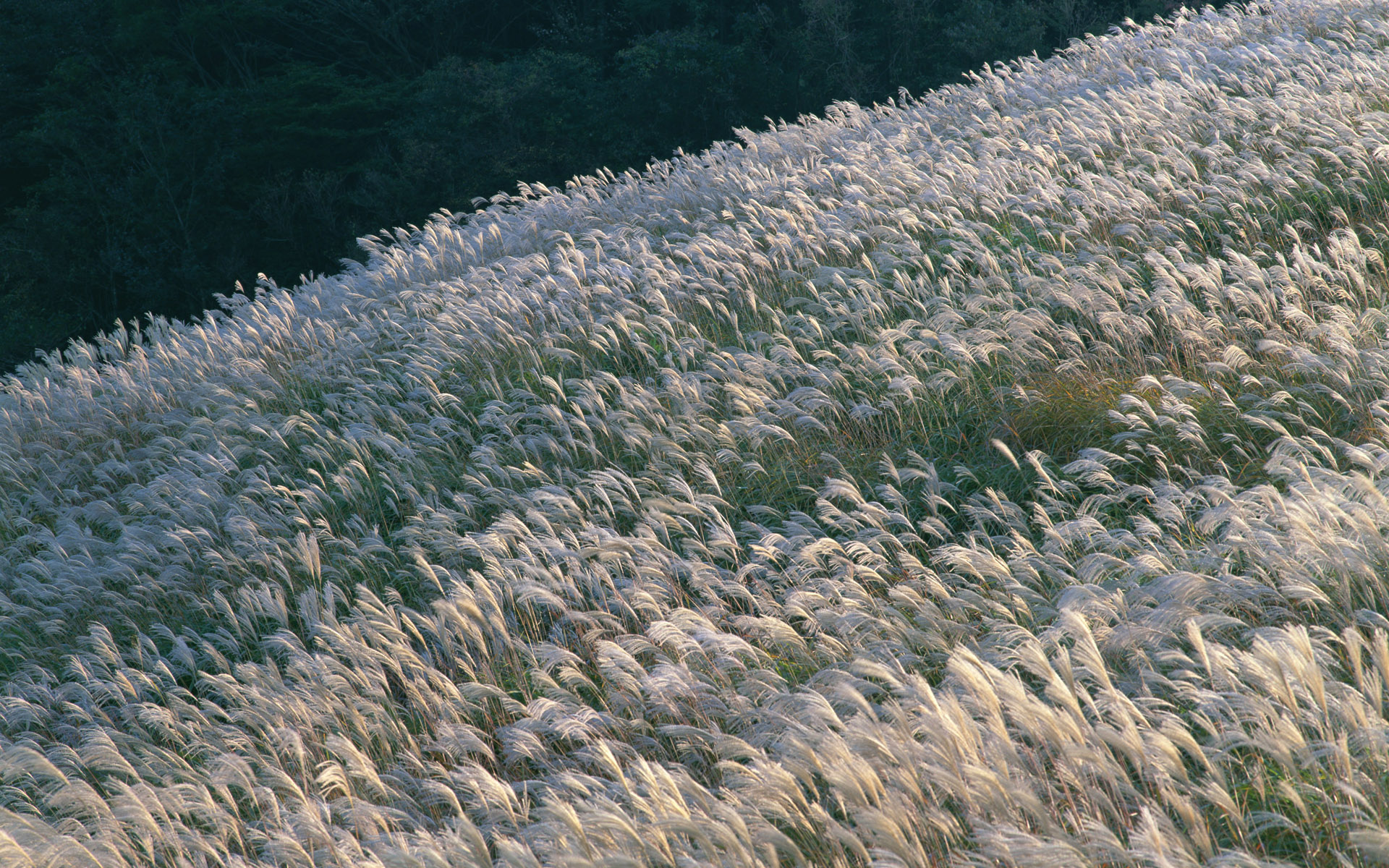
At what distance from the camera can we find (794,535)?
4.27 meters

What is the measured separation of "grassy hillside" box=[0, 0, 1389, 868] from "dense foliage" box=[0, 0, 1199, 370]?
1633 cm

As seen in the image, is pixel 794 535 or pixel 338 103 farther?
pixel 338 103

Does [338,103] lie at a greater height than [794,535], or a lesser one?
greater

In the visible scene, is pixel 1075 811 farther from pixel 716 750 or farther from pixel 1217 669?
pixel 716 750

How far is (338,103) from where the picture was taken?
27547mm

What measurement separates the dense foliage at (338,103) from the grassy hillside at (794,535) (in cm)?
1633

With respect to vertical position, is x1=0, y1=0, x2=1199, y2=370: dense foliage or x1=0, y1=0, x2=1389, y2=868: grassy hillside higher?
x1=0, y1=0, x2=1199, y2=370: dense foliage

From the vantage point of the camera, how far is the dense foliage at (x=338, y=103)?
2478cm

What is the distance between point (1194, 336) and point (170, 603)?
6.01 meters

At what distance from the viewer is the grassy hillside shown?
8.05ft

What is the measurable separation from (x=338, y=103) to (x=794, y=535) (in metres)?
27.6

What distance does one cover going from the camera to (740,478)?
533cm

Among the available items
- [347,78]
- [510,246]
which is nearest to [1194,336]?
[510,246]

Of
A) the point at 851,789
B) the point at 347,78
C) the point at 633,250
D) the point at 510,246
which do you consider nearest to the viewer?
the point at 851,789
